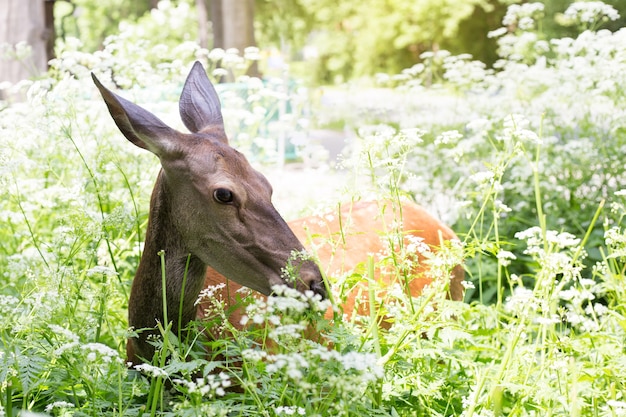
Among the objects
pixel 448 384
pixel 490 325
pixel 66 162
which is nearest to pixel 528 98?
pixel 490 325

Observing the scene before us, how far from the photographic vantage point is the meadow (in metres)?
2.59

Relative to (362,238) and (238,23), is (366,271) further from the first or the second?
(238,23)

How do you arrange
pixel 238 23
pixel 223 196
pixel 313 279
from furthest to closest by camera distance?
pixel 238 23, pixel 223 196, pixel 313 279

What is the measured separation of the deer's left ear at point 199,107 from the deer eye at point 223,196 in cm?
51

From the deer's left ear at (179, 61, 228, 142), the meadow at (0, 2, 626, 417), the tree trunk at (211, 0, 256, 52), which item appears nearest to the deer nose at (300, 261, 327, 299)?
the meadow at (0, 2, 626, 417)

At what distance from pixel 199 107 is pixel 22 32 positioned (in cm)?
501

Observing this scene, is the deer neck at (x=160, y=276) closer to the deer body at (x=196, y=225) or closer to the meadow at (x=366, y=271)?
the deer body at (x=196, y=225)

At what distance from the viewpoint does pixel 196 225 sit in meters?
3.14

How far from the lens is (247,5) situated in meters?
12.5

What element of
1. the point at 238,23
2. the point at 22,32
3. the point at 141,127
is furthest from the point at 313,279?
the point at 238,23

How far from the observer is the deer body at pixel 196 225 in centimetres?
303

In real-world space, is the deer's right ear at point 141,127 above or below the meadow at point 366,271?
above

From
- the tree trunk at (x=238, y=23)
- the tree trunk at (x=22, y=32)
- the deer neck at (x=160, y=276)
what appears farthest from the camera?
the tree trunk at (x=238, y=23)

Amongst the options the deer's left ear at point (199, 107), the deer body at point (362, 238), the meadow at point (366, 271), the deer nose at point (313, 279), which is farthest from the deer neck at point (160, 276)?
the deer nose at point (313, 279)
